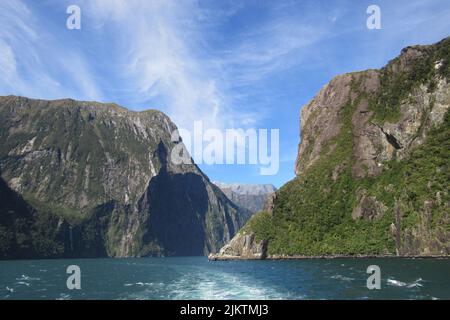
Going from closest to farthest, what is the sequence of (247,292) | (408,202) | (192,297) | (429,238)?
(192,297), (247,292), (429,238), (408,202)
